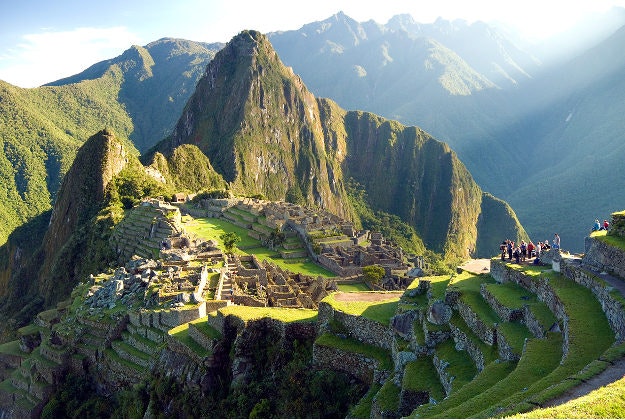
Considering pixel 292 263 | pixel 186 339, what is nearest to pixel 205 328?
pixel 186 339

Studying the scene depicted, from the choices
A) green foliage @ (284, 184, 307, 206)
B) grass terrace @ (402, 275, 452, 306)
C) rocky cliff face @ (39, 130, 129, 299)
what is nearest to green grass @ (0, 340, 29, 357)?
grass terrace @ (402, 275, 452, 306)

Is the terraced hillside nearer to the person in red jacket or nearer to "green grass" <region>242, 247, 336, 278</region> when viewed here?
the person in red jacket

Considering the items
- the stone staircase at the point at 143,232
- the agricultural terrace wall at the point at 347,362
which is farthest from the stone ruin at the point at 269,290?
the stone staircase at the point at 143,232

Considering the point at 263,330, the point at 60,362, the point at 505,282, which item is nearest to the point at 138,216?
the point at 60,362

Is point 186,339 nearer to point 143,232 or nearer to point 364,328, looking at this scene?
point 364,328

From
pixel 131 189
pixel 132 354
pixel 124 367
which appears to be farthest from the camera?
pixel 131 189

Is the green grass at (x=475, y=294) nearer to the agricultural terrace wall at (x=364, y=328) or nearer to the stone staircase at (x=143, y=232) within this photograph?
the agricultural terrace wall at (x=364, y=328)
